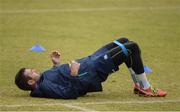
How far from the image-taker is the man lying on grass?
391 inches

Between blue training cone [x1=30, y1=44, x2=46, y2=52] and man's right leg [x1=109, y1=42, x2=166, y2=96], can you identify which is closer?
man's right leg [x1=109, y1=42, x2=166, y2=96]

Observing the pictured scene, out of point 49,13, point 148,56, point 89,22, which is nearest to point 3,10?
point 49,13

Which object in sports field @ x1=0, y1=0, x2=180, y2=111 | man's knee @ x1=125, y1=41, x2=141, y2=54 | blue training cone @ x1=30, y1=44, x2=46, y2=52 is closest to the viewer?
sports field @ x1=0, y1=0, x2=180, y2=111

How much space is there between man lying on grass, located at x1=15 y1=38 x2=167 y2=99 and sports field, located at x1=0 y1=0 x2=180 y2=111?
5.5 inches

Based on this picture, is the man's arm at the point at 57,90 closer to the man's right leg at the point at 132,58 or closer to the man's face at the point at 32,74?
the man's face at the point at 32,74

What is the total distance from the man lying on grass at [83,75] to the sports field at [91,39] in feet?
0.46

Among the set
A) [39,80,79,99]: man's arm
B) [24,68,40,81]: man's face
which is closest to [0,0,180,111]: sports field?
[39,80,79,99]: man's arm

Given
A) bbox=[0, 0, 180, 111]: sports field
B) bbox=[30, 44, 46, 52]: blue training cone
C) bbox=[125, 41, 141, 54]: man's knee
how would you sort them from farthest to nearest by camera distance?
bbox=[30, 44, 46, 52]: blue training cone, bbox=[125, 41, 141, 54]: man's knee, bbox=[0, 0, 180, 111]: sports field

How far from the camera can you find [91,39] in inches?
664

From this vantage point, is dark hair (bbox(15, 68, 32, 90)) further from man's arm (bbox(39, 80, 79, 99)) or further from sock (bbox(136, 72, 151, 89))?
sock (bbox(136, 72, 151, 89))

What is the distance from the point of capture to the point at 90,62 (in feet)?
33.3

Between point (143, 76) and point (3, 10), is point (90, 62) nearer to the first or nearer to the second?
point (143, 76)

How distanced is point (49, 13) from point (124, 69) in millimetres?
8565

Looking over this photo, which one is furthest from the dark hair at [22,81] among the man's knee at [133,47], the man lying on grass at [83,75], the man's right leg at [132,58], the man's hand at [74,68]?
the man's knee at [133,47]
